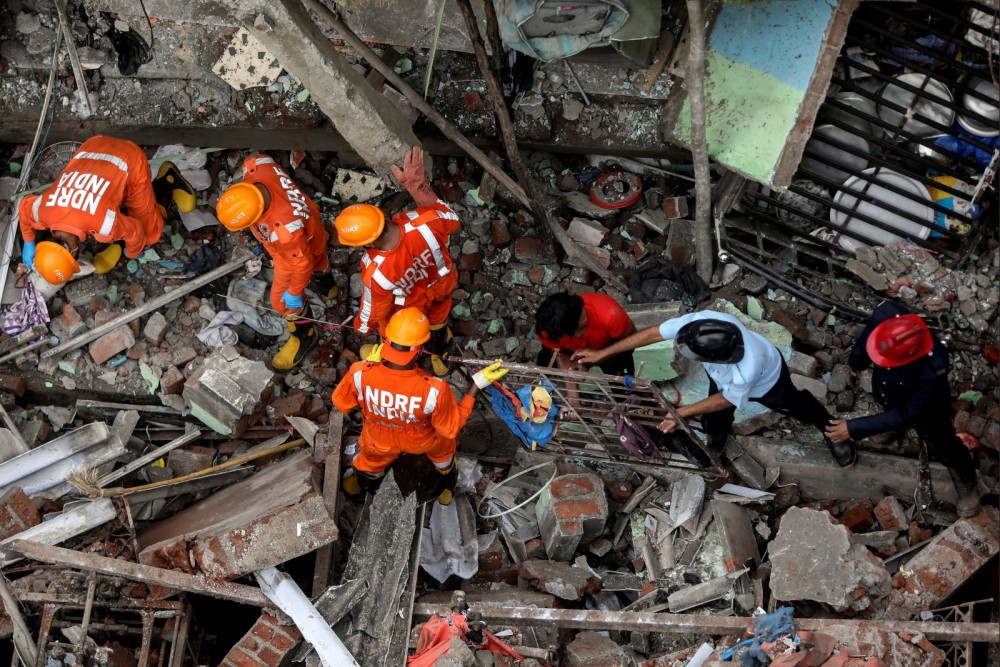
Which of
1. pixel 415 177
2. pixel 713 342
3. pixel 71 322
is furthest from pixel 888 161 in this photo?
pixel 71 322

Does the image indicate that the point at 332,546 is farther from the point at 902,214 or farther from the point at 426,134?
the point at 902,214

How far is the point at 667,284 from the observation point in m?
7.04

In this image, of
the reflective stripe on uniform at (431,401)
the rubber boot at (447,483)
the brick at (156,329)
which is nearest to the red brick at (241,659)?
the rubber boot at (447,483)

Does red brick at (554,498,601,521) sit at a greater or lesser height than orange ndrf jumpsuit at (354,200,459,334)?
lesser

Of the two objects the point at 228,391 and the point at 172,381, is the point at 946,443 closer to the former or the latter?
the point at 228,391

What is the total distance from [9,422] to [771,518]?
17.9 feet

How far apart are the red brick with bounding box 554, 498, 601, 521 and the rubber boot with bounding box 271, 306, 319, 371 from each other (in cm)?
236

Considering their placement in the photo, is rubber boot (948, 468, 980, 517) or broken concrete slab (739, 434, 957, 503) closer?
rubber boot (948, 468, 980, 517)

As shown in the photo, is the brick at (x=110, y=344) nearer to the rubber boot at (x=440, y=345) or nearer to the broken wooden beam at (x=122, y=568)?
the broken wooden beam at (x=122, y=568)

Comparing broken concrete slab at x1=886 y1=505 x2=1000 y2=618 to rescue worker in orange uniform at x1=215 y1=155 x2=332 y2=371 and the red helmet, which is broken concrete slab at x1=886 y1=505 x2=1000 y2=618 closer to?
the red helmet

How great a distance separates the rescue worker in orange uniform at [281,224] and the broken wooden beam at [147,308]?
1.90ft

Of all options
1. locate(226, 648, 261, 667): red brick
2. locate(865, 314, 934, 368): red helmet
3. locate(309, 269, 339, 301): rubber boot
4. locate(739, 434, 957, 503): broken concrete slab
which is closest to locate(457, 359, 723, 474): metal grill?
locate(739, 434, 957, 503): broken concrete slab

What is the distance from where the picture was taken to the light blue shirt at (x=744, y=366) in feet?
17.9

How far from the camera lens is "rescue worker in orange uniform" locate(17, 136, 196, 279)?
20.4 ft
